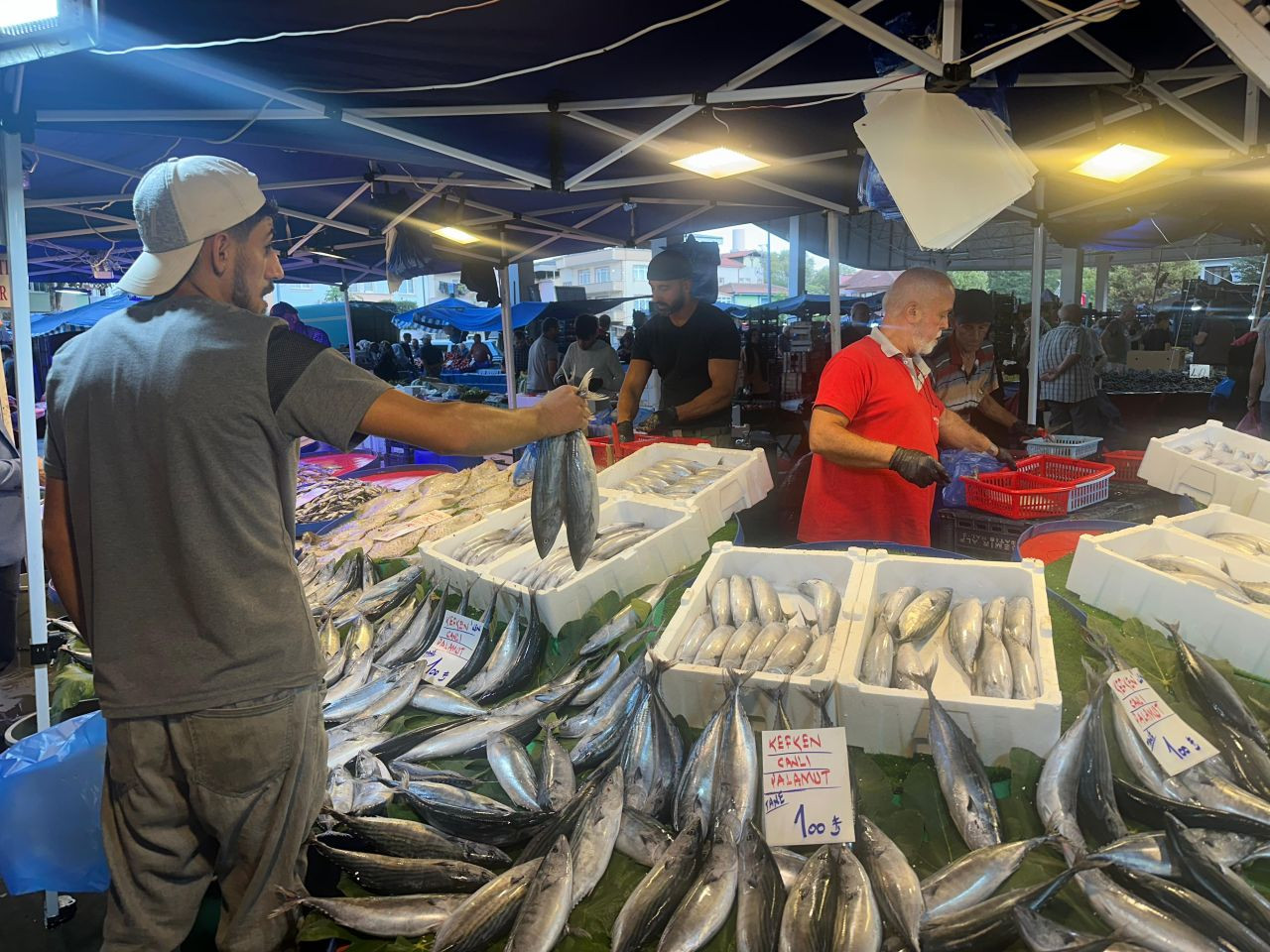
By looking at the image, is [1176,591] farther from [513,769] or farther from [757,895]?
[513,769]

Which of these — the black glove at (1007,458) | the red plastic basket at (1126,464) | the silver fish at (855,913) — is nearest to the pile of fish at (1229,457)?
the red plastic basket at (1126,464)

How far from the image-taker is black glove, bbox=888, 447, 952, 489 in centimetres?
304

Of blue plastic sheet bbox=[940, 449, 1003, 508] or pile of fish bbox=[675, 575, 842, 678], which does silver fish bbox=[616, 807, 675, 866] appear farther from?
blue plastic sheet bbox=[940, 449, 1003, 508]

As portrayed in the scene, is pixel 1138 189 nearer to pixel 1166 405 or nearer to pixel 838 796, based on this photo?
pixel 1166 405

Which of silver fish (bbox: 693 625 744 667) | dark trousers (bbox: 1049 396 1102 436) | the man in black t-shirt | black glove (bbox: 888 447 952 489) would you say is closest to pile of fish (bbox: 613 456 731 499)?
black glove (bbox: 888 447 952 489)

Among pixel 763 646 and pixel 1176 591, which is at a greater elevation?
pixel 1176 591

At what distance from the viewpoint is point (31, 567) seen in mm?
2938

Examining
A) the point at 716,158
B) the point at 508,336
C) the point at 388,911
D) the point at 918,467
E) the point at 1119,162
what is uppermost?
the point at 716,158

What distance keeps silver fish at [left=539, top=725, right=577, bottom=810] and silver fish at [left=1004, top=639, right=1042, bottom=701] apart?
3.63 feet

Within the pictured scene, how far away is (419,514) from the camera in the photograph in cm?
430

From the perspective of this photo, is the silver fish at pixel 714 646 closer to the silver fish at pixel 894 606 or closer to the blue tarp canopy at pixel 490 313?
the silver fish at pixel 894 606

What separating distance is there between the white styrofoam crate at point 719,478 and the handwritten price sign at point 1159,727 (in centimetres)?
166

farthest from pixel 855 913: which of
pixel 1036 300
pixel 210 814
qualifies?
pixel 1036 300

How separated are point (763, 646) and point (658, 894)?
79cm
